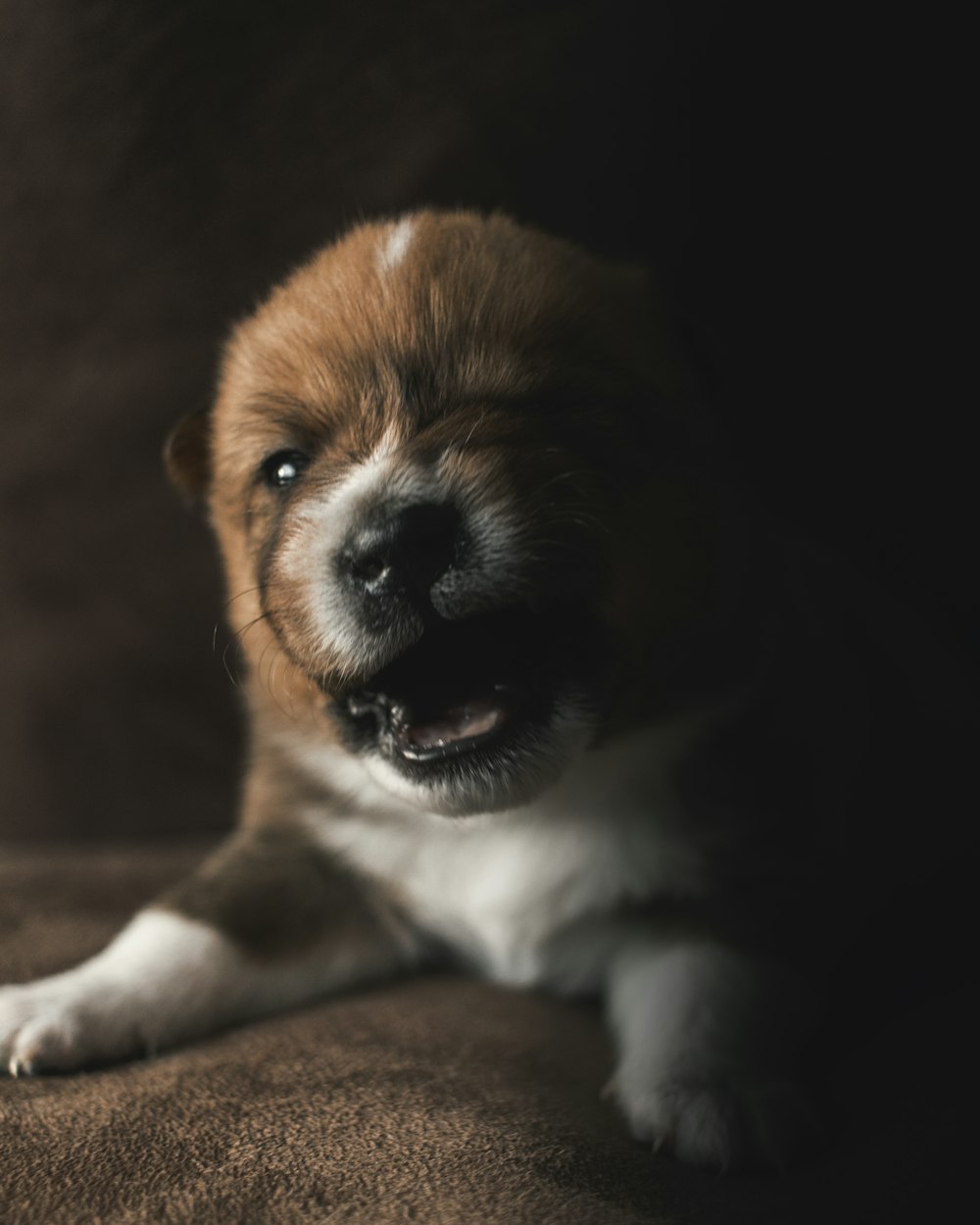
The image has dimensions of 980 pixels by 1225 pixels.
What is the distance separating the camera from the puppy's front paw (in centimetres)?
128

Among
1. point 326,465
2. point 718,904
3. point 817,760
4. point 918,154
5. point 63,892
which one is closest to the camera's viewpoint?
point 326,465

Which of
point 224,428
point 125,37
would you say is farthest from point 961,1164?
point 125,37

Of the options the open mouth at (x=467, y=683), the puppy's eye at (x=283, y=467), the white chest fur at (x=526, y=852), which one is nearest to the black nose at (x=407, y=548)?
the open mouth at (x=467, y=683)

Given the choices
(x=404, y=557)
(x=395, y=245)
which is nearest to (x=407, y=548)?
(x=404, y=557)

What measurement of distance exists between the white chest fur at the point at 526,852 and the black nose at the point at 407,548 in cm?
45

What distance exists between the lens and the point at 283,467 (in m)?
1.66

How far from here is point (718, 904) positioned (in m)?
1.72

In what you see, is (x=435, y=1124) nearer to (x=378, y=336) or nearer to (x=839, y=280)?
(x=378, y=336)

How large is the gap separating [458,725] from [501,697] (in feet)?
0.24

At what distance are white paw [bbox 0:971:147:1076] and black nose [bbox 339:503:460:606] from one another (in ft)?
2.25

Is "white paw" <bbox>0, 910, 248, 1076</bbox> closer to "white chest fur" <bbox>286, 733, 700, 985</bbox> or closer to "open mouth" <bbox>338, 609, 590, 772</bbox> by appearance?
"white chest fur" <bbox>286, 733, 700, 985</bbox>

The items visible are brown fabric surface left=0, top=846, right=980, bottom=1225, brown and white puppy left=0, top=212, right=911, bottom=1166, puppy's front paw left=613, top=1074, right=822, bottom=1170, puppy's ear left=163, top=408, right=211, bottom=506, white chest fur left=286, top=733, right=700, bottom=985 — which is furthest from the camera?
puppy's ear left=163, top=408, right=211, bottom=506

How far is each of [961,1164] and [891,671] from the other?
114 cm

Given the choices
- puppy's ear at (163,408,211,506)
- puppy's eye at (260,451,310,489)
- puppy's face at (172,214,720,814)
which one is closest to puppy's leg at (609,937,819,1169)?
puppy's face at (172,214,720,814)
